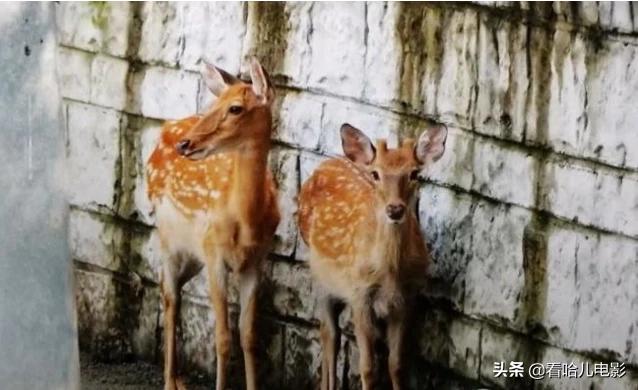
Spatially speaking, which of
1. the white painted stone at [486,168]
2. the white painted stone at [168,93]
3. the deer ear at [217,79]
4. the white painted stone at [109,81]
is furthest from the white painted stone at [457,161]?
the white painted stone at [109,81]

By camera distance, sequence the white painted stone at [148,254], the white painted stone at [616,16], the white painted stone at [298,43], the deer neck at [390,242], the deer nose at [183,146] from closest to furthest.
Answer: the white painted stone at [616,16], the deer neck at [390,242], the deer nose at [183,146], the white painted stone at [298,43], the white painted stone at [148,254]

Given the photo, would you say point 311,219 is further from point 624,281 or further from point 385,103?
point 624,281

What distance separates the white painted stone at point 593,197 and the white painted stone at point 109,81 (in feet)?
6.84

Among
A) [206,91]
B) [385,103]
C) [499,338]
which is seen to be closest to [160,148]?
[206,91]

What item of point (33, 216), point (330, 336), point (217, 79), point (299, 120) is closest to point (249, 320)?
point (330, 336)

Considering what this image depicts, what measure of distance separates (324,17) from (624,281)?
4.97 feet

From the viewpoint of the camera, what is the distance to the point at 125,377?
753 cm

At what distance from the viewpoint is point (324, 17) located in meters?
6.67

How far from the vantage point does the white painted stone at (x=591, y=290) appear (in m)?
5.85

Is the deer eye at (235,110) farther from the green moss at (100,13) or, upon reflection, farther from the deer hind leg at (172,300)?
the green moss at (100,13)

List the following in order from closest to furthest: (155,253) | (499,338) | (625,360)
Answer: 1. (625,360)
2. (499,338)
3. (155,253)

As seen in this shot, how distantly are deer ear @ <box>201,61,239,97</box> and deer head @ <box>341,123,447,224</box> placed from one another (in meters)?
0.49

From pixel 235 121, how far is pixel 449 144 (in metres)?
0.72

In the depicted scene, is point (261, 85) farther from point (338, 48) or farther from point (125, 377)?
point (125, 377)
